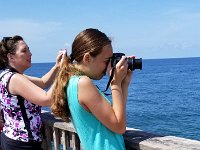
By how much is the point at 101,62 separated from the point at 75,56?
183 millimetres

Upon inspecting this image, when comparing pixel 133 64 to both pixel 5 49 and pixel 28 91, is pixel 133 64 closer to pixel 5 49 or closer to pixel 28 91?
pixel 28 91

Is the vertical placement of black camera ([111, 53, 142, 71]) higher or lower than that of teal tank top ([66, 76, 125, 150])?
higher

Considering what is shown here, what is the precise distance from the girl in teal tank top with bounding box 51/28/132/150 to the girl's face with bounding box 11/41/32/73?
0.82 meters

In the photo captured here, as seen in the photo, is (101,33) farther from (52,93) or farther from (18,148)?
(18,148)

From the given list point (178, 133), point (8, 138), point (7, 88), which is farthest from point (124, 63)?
point (178, 133)

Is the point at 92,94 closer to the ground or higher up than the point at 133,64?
closer to the ground

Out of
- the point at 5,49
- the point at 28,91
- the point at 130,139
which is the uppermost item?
the point at 5,49

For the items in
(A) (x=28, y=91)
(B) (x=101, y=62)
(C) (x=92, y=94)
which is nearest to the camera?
(C) (x=92, y=94)

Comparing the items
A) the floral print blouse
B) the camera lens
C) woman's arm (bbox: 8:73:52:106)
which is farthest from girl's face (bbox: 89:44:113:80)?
the floral print blouse

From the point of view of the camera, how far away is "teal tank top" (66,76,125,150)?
2.27 meters

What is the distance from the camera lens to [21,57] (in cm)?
316

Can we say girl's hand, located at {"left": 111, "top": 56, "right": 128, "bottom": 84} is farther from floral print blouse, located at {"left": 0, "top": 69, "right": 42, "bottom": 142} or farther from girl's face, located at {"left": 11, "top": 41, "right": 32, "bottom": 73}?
girl's face, located at {"left": 11, "top": 41, "right": 32, "bottom": 73}

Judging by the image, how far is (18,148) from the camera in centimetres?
301

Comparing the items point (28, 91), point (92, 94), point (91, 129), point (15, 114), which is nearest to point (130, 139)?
point (91, 129)
